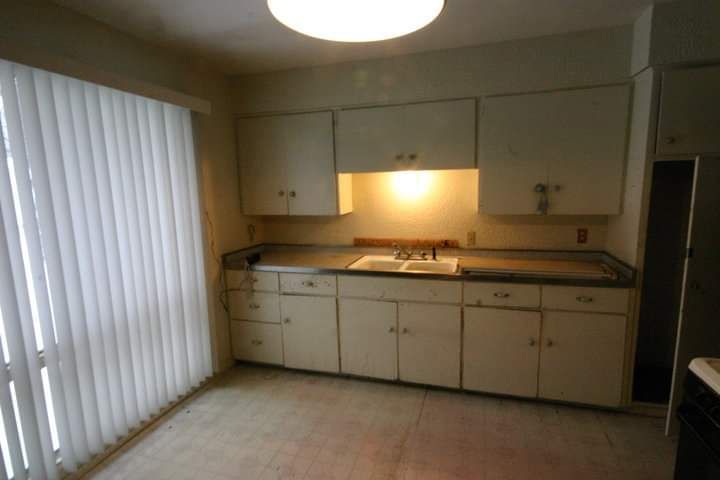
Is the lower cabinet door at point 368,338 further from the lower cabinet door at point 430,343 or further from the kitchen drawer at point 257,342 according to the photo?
the kitchen drawer at point 257,342

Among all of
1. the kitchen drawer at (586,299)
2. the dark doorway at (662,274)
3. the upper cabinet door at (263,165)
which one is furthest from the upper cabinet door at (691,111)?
the upper cabinet door at (263,165)

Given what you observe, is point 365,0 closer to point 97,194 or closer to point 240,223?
point 97,194

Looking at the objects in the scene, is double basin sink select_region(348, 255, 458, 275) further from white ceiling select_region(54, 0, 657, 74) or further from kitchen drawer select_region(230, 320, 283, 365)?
white ceiling select_region(54, 0, 657, 74)

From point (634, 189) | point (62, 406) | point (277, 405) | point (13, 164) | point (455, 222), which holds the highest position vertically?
point (13, 164)

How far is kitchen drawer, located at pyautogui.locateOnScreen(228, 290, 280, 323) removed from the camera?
2814 millimetres

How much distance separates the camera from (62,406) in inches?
69.5

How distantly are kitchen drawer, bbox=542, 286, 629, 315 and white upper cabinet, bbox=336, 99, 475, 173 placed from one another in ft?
3.29

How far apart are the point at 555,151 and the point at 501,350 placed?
1.35 m

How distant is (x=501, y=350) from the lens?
7.79 ft

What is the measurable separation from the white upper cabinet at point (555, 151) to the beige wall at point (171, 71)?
6.44 ft

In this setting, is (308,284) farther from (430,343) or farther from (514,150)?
(514,150)

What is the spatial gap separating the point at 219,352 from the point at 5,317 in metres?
1.49

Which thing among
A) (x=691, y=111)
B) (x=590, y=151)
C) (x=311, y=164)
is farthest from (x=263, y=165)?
(x=691, y=111)

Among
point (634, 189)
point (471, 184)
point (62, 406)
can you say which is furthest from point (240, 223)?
point (634, 189)
